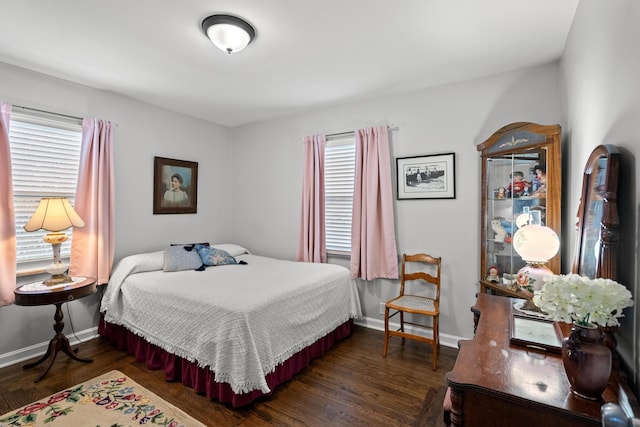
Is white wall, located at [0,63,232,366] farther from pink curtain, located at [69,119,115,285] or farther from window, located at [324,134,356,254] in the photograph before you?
window, located at [324,134,356,254]

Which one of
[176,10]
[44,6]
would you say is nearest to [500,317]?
[176,10]

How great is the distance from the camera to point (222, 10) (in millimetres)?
1901

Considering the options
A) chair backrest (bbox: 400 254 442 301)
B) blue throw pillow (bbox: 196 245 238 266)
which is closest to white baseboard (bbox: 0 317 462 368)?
chair backrest (bbox: 400 254 442 301)

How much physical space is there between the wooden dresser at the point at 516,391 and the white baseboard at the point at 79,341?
1.98 m

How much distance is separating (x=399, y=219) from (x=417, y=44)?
65.9 inches

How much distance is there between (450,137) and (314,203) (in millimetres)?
1663

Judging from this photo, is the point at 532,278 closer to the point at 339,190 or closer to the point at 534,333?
the point at 534,333

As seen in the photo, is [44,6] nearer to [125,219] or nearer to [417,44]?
[125,219]

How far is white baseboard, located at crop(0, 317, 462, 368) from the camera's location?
267 cm

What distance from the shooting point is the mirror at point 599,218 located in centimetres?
112

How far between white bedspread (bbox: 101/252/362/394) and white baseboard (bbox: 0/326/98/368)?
1.15 feet

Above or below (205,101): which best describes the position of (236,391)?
below

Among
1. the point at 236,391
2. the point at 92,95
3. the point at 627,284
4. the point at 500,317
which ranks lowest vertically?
the point at 236,391

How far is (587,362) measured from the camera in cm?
92
